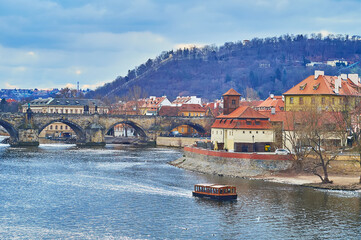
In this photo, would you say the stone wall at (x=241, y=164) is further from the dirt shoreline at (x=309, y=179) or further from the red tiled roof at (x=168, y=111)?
the red tiled roof at (x=168, y=111)

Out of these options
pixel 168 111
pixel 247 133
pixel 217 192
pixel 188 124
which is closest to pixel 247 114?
pixel 247 133

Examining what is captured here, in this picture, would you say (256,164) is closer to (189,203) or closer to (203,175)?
(203,175)

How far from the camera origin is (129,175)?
8519cm

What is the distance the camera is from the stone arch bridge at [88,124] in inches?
5689

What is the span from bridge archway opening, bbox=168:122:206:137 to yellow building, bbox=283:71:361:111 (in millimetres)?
59023

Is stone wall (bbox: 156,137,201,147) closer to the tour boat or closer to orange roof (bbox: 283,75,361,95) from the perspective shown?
orange roof (bbox: 283,75,361,95)

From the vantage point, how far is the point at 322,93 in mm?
100875

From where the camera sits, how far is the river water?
4919cm

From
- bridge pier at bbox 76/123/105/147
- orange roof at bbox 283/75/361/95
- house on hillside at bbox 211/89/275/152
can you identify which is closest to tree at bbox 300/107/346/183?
house on hillside at bbox 211/89/275/152

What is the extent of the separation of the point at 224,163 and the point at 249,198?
2204cm

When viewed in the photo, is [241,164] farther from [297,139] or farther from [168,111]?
[168,111]

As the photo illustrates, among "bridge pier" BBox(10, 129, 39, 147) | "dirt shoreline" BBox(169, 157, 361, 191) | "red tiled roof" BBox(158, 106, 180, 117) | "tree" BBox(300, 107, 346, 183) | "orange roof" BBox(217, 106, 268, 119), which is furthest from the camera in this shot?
"red tiled roof" BBox(158, 106, 180, 117)

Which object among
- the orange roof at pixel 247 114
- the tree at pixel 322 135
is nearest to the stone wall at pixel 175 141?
the orange roof at pixel 247 114

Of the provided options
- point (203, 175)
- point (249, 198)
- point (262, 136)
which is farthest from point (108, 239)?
point (262, 136)
